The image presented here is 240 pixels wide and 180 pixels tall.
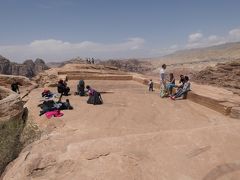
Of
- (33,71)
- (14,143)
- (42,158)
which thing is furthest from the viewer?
(33,71)

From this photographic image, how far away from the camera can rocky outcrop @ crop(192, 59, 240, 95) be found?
19.8m

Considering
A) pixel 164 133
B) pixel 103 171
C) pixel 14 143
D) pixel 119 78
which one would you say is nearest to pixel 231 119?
pixel 164 133

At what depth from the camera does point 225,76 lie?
2083 cm

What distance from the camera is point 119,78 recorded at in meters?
22.3

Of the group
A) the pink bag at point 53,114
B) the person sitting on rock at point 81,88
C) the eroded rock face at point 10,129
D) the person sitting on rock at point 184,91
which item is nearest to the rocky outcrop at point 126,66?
the person sitting on rock at point 81,88

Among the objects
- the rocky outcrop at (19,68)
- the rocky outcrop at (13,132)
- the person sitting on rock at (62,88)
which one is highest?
the person sitting on rock at (62,88)

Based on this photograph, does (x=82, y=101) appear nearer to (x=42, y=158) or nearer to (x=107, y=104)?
(x=107, y=104)

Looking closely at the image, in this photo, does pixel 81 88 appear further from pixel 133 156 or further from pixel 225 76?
pixel 225 76

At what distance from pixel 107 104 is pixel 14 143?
527 cm

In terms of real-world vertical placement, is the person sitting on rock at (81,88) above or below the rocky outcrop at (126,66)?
above

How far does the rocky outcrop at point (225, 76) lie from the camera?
19750mm

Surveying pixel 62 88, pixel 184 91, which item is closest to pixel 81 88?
pixel 62 88

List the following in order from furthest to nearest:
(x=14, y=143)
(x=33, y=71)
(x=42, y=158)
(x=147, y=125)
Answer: (x=33, y=71) → (x=147, y=125) → (x=14, y=143) → (x=42, y=158)

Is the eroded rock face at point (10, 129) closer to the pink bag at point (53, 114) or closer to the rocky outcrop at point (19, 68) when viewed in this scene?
the pink bag at point (53, 114)
